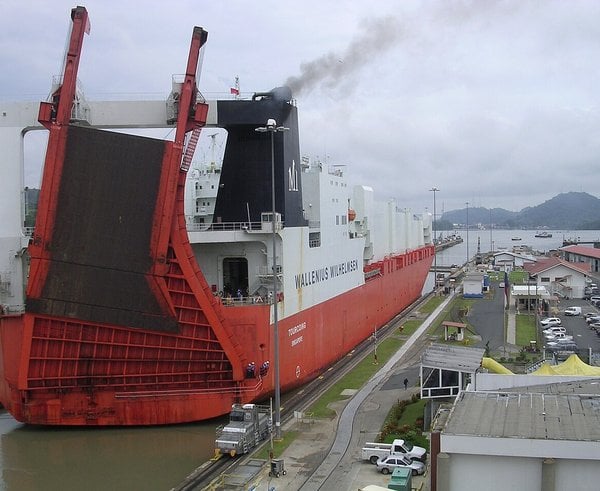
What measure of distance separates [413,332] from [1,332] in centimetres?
2368

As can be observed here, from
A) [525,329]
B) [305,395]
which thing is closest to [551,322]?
[525,329]

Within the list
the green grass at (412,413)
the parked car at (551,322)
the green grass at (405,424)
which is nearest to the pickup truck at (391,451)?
the green grass at (405,424)

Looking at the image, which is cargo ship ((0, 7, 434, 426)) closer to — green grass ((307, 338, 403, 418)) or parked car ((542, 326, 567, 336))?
green grass ((307, 338, 403, 418))

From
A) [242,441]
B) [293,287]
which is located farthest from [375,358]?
[242,441]

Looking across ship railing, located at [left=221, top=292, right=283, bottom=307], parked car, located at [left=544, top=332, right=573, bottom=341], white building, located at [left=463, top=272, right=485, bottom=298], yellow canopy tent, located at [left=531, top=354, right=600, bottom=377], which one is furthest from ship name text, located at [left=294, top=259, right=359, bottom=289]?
white building, located at [left=463, top=272, right=485, bottom=298]

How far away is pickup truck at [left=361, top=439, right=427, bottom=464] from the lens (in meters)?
16.6

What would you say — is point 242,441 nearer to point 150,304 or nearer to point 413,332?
point 150,304

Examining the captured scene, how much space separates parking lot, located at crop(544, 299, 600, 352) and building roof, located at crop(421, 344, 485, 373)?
1104 centimetres

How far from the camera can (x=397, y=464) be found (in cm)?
1616

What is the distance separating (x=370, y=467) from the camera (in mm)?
16750

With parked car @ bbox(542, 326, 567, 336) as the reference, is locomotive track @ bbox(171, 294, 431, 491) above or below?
below

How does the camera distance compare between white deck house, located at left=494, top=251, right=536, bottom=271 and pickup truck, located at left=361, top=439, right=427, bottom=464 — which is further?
white deck house, located at left=494, top=251, right=536, bottom=271

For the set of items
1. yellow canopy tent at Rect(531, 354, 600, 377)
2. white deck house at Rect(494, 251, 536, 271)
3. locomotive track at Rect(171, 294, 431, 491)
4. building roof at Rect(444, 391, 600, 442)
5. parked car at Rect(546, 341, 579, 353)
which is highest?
white deck house at Rect(494, 251, 536, 271)

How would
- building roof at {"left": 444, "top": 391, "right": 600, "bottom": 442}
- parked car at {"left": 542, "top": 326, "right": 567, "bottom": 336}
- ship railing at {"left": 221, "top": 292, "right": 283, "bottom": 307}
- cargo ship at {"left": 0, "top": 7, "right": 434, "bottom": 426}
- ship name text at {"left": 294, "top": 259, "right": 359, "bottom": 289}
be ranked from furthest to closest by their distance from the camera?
1. parked car at {"left": 542, "top": 326, "right": 567, "bottom": 336}
2. ship name text at {"left": 294, "top": 259, "right": 359, "bottom": 289}
3. ship railing at {"left": 221, "top": 292, "right": 283, "bottom": 307}
4. cargo ship at {"left": 0, "top": 7, "right": 434, "bottom": 426}
5. building roof at {"left": 444, "top": 391, "right": 600, "bottom": 442}
